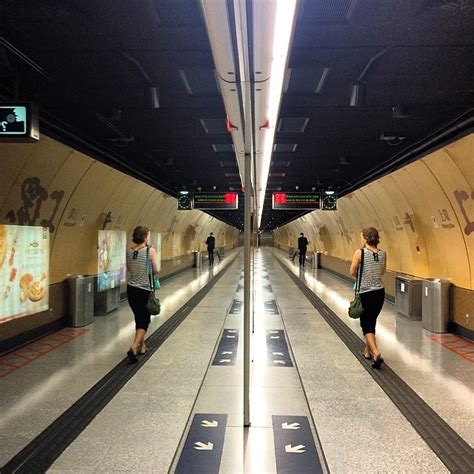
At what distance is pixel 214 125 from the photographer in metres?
7.07

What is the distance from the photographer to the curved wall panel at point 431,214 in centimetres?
664

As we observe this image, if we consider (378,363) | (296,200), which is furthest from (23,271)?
(296,200)

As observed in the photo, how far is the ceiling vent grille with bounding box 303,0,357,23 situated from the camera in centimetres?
349

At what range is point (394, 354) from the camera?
6.13m

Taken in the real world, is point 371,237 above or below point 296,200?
below

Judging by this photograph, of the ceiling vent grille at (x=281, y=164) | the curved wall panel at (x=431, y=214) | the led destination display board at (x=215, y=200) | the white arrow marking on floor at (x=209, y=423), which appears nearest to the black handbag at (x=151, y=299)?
the white arrow marking on floor at (x=209, y=423)

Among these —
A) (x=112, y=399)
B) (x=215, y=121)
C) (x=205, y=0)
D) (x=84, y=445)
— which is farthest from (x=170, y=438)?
(x=215, y=121)

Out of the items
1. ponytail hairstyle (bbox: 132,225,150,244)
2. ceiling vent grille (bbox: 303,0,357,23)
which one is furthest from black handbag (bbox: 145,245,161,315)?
ceiling vent grille (bbox: 303,0,357,23)

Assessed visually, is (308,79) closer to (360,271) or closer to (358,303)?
(360,271)

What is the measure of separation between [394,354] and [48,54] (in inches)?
218

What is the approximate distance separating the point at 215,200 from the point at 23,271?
364 inches

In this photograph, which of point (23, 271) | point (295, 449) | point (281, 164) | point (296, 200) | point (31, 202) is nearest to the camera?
point (295, 449)

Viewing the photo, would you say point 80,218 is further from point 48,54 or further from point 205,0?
point 205,0

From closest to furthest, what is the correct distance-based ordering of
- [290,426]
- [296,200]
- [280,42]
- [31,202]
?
[280,42], [290,426], [31,202], [296,200]
